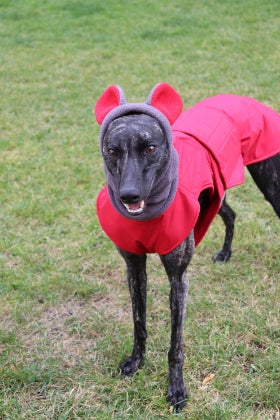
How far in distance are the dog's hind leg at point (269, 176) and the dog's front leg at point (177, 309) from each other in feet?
2.79

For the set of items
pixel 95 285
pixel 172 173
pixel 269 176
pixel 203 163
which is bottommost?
pixel 95 285

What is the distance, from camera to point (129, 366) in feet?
9.46

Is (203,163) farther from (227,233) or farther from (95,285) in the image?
(95,285)

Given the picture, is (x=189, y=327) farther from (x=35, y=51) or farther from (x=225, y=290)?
(x=35, y=51)

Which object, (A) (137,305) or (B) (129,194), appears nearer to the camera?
(B) (129,194)

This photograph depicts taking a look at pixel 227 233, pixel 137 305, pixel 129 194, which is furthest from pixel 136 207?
Answer: pixel 227 233

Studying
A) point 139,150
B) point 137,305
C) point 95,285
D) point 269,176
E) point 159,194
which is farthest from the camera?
point 95,285

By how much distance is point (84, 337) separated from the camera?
125 inches

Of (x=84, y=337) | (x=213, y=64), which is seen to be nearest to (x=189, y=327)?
(x=84, y=337)

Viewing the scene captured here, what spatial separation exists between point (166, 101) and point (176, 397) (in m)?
1.49

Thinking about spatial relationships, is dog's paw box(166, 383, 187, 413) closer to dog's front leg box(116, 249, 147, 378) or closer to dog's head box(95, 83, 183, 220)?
dog's front leg box(116, 249, 147, 378)

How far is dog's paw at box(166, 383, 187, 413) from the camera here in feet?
8.63

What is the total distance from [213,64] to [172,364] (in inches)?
227

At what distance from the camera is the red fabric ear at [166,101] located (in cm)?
227
